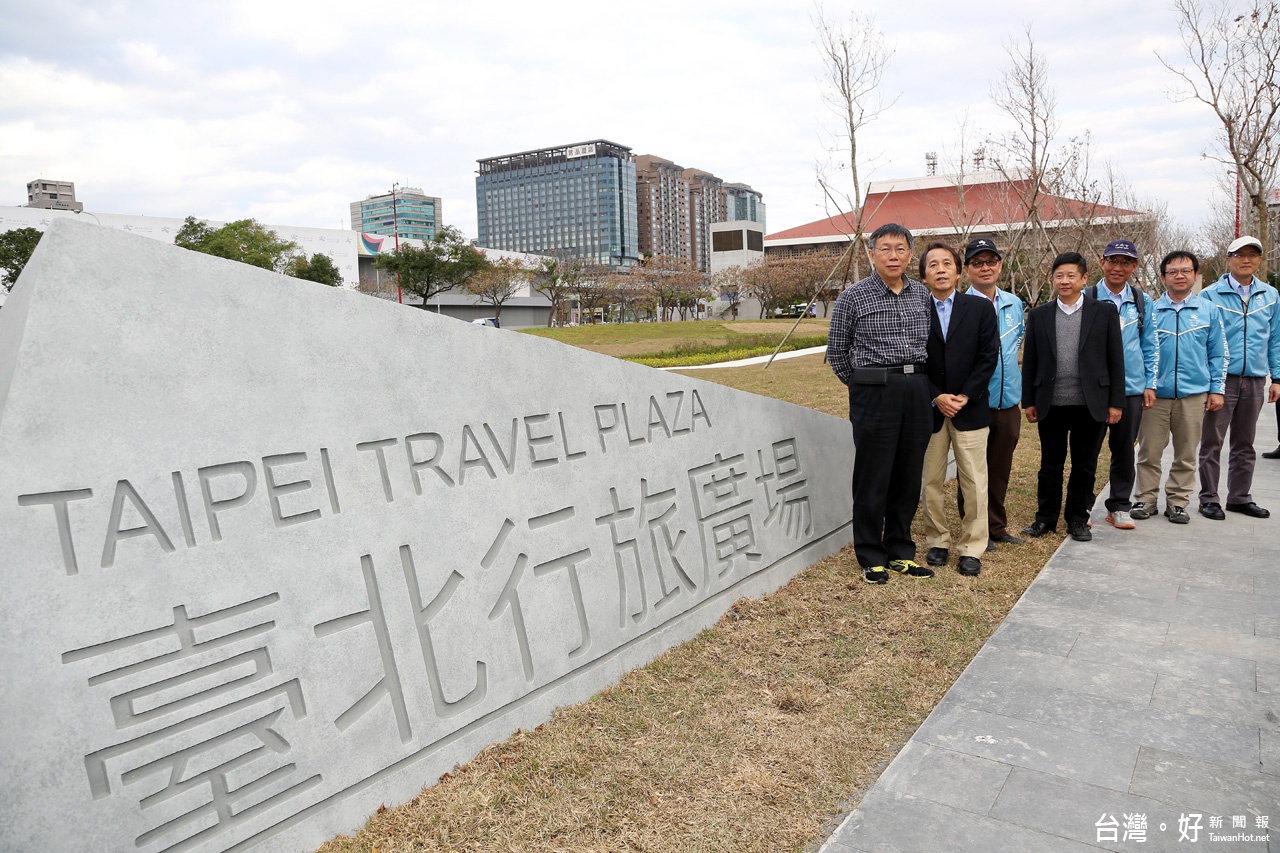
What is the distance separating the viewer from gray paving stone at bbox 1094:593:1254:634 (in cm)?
334

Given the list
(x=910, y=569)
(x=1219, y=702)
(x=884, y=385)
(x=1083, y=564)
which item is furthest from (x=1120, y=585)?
(x=884, y=385)

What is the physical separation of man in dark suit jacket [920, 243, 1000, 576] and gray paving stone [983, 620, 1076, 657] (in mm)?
730

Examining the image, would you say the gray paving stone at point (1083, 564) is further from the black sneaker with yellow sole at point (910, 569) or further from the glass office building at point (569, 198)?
the glass office building at point (569, 198)

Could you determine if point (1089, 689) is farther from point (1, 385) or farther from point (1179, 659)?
point (1, 385)

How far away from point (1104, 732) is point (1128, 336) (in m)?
2.99

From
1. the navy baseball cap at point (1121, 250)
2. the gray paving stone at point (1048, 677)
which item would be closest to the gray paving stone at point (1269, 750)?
the gray paving stone at point (1048, 677)

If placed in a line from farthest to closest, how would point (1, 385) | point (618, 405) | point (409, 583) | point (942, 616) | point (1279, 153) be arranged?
point (1279, 153), point (942, 616), point (618, 405), point (409, 583), point (1, 385)

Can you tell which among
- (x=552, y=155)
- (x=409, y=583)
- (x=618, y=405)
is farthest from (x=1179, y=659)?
(x=552, y=155)

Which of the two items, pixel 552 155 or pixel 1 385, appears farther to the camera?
pixel 552 155

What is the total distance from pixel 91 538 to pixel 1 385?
333 millimetres

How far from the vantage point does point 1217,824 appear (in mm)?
2035

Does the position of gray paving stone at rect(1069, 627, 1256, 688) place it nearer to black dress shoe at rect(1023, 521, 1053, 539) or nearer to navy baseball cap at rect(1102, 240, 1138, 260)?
black dress shoe at rect(1023, 521, 1053, 539)

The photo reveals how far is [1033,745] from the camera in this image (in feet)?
7.98

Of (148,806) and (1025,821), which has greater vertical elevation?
(148,806)
